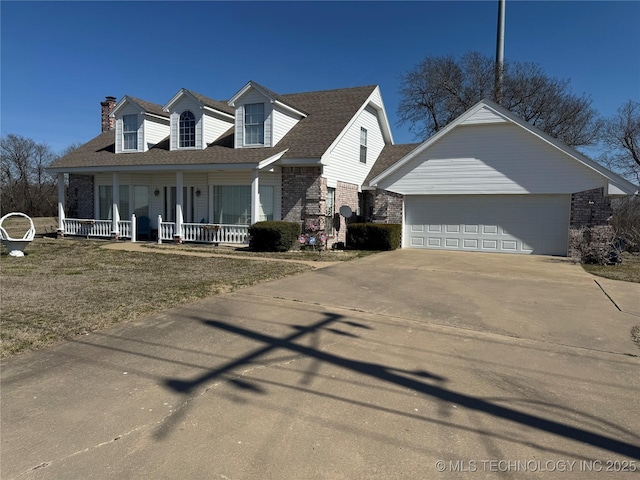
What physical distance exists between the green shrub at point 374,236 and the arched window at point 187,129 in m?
8.10

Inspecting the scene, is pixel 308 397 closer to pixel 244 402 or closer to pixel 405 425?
pixel 244 402

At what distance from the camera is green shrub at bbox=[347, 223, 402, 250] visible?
16172 mm

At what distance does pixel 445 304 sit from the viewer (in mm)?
7090

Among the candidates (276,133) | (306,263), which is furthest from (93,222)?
(306,263)

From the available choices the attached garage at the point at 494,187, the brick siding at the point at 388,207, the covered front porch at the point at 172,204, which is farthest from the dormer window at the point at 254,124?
the brick siding at the point at 388,207

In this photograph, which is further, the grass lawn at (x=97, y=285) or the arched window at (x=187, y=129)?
the arched window at (x=187, y=129)

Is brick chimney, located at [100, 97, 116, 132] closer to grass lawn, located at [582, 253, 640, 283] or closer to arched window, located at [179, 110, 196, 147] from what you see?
arched window, located at [179, 110, 196, 147]

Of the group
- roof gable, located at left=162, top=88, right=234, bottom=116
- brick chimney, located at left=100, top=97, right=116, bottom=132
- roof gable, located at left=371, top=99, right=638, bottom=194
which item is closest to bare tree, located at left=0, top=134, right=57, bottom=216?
brick chimney, located at left=100, top=97, right=116, bottom=132

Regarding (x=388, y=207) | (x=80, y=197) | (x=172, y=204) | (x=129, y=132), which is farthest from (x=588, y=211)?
(x=80, y=197)

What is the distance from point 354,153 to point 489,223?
6.54m

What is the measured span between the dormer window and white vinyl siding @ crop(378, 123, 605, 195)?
576 cm

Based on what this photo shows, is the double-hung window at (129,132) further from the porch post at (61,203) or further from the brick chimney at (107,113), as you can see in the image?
the brick chimney at (107,113)

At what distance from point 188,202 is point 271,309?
1330cm

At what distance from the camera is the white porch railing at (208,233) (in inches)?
656
